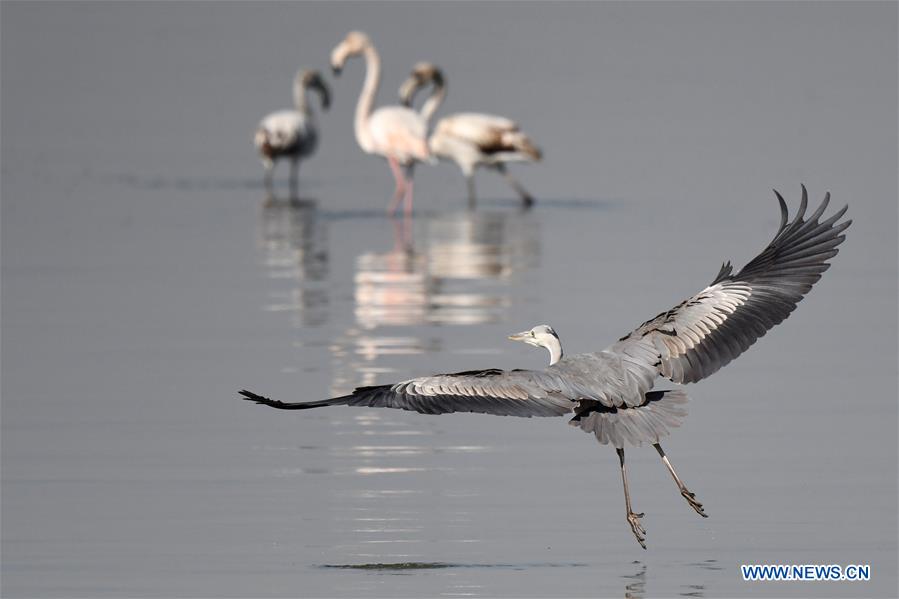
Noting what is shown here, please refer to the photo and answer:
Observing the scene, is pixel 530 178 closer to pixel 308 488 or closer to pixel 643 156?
pixel 643 156

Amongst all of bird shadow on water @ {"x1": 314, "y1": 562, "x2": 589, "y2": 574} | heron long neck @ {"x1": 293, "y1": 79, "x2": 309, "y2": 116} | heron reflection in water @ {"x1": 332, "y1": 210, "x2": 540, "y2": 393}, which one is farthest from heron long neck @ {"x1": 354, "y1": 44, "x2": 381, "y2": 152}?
bird shadow on water @ {"x1": 314, "y1": 562, "x2": 589, "y2": 574}

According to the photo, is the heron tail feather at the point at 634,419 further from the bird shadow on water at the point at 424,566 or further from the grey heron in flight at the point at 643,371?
the bird shadow on water at the point at 424,566

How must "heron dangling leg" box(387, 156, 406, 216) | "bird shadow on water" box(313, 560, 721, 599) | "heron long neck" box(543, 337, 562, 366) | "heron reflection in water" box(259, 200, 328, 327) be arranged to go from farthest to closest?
"heron dangling leg" box(387, 156, 406, 216)
"heron reflection in water" box(259, 200, 328, 327)
"heron long neck" box(543, 337, 562, 366)
"bird shadow on water" box(313, 560, 721, 599)

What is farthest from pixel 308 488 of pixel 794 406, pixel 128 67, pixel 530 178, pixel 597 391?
pixel 128 67

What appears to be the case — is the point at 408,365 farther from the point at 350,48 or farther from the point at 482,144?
the point at 350,48

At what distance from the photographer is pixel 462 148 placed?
82.5ft

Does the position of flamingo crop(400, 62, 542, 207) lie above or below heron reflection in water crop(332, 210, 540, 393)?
above

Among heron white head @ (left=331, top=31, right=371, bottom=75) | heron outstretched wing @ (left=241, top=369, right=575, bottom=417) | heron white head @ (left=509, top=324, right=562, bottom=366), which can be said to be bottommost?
heron outstretched wing @ (left=241, top=369, right=575, bottom=417)

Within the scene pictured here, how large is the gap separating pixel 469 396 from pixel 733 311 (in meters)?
1.61

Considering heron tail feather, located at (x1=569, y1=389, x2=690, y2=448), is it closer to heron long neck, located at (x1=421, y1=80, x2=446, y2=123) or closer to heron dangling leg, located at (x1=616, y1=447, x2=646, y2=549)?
heron dangling leg, located at (x1=616, y1=447, x2=646, y2=549)

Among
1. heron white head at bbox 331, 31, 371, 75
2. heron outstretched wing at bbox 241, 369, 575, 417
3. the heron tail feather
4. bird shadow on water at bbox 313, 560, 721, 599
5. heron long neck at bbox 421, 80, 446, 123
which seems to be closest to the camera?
bird shadow on water at bbox 313, 560, 721, 599

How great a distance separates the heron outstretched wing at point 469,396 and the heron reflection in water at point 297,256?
5.76 m

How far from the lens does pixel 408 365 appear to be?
1197cm

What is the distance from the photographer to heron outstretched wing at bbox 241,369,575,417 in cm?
783
